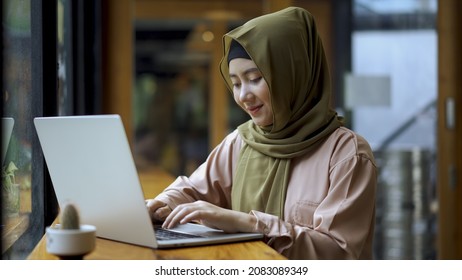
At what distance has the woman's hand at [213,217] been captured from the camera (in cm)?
152

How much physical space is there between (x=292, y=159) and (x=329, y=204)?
0.20 m

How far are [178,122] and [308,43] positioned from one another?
795cm

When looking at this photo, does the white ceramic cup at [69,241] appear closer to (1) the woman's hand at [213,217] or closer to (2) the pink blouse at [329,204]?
(1) the woman's hand at [213,217]

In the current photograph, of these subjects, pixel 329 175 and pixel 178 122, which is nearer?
pixel 329 175

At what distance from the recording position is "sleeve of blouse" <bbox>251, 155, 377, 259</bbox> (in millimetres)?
1594

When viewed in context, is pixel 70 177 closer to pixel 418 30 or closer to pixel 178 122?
pixel 418 30

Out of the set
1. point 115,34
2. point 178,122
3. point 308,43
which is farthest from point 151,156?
point 308,43

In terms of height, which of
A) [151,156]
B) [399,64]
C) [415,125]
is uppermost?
[399,64]

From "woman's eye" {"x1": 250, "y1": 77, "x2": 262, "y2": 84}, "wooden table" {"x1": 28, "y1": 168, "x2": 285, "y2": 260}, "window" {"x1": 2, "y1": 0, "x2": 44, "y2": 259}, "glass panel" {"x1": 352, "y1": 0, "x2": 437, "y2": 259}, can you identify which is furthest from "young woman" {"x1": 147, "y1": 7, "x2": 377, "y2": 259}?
"glass panel" {"x1": 352, "y1": 0, "x2": 437, "y2": 259}

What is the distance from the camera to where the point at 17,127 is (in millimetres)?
1713

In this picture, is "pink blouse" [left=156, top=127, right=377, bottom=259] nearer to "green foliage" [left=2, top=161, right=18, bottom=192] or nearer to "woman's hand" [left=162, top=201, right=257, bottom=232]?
"woman's hand" [left=162, top=201, right=257, bottom=232]
